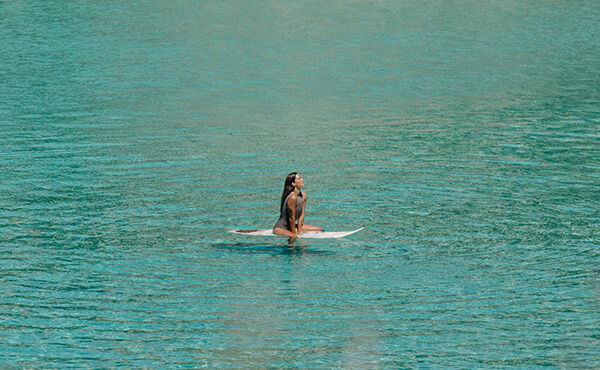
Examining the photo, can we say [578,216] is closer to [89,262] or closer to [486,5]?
[89,262]

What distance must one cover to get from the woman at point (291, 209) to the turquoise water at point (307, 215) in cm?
45

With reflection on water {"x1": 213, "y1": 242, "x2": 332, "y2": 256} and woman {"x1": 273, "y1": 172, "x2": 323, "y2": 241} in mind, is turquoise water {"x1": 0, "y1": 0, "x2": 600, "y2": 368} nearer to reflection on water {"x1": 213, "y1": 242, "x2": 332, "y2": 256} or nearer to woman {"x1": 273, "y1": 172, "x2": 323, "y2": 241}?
reflection on water {"x1": 213, "y1": 242, "x2": 332, "y2": 256}

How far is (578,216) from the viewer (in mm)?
19391

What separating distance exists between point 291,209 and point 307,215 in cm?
210

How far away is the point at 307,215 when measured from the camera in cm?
1952

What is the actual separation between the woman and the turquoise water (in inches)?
17.8

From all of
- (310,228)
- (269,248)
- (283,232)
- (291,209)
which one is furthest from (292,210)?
(269,248)

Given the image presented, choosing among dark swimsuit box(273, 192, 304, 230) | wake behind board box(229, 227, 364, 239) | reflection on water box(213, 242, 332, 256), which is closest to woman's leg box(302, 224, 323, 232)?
A: wake behind board box(229, 227, 364, 239)

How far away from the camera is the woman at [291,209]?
17.5 meters

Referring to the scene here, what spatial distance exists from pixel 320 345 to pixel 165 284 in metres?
3.52

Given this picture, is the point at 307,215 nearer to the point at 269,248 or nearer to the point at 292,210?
the point at 292,210

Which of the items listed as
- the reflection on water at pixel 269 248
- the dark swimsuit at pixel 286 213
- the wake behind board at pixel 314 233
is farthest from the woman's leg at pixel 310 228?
the reflection on water at pixel 269 248

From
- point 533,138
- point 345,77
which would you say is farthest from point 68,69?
point 533,138

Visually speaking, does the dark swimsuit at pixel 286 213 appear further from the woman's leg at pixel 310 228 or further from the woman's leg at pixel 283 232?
the woman's leg at pixel 310 228
